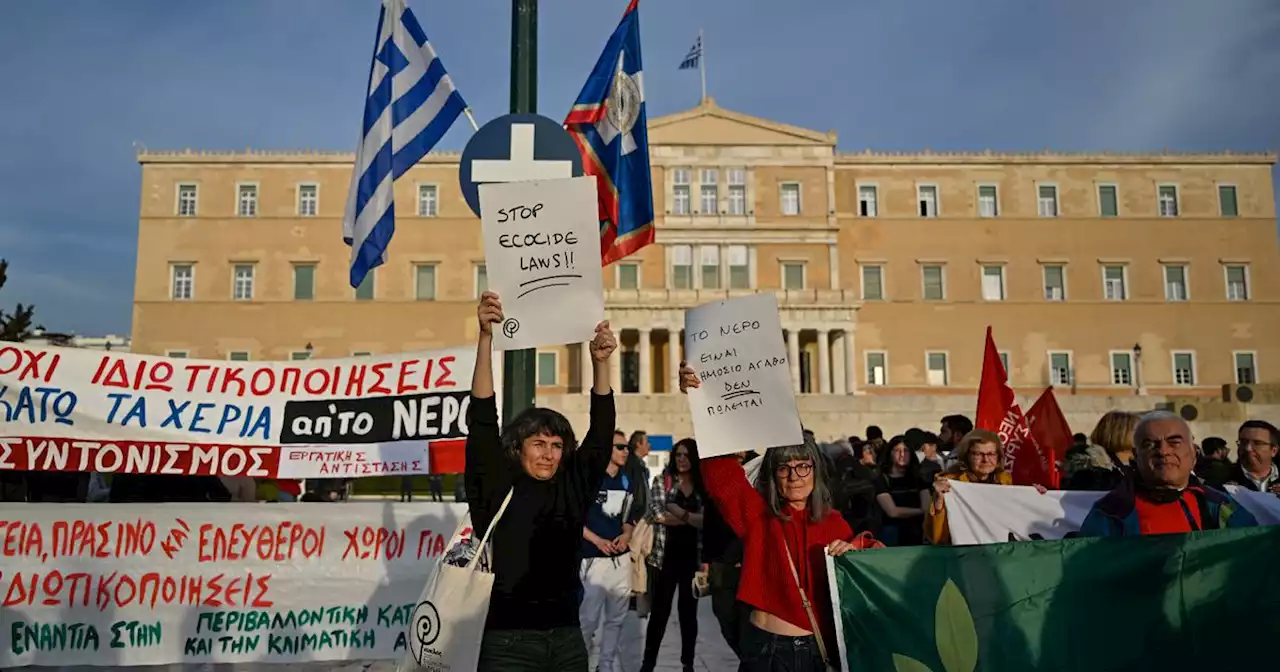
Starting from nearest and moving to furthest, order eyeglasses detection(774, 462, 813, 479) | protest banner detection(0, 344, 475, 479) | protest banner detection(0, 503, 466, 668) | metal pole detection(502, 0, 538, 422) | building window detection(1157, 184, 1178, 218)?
eyeglasses detection(774, 462, 813, 479) < metal pole detection(502, 0, 538, 422) < protest banner detection(0, 503, 466, 668) < protest banner detection(0, 344, 475, 479) < building window detection(1157, 184, 1178, 218)

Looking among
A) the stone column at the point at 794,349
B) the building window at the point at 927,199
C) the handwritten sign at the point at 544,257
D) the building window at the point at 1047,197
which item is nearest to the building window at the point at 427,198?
the stone column at the point at 794,349

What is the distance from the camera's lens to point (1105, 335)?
4594cm

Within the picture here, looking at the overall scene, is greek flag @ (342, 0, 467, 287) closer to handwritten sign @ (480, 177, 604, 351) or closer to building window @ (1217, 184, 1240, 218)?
handwritten sign @ (480, 177, 604, 351)

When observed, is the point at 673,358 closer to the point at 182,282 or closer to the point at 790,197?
the point at 790,197

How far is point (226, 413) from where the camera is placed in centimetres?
574

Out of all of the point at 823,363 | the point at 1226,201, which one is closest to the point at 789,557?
the point at 823,363

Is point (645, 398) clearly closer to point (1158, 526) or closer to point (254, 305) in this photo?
point (254, 305)

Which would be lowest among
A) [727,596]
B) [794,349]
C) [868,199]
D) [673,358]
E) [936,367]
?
[727,596]

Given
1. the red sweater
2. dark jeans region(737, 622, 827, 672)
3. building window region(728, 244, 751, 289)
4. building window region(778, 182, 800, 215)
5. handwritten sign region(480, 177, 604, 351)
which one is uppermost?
building window region(778, 182, 800, 215)

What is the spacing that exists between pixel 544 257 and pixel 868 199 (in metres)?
45.0

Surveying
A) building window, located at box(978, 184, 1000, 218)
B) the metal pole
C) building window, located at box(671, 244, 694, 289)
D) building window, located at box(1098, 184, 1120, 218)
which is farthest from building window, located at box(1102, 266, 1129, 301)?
the metal pole

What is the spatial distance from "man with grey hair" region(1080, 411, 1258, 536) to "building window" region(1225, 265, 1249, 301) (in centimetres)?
4975

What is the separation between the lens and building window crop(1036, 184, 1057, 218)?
47094 millimetres

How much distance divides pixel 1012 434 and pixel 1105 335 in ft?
140
